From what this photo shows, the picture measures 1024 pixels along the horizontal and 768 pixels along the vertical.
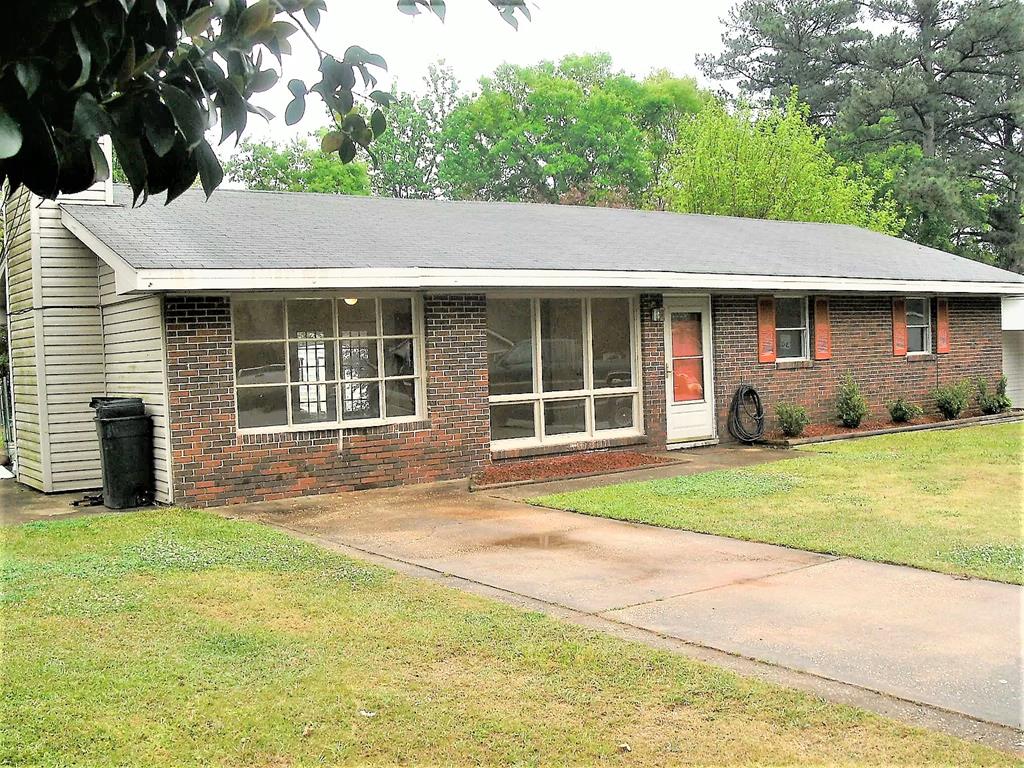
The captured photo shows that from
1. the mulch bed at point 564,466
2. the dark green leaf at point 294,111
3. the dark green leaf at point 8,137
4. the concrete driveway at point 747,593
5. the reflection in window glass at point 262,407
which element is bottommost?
the concrete driveway at point 747,593

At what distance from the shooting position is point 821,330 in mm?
17141

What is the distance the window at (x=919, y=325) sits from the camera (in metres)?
18.9

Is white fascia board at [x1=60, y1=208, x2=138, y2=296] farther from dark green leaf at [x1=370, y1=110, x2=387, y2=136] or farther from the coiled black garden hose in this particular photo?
the coiled black garden hose

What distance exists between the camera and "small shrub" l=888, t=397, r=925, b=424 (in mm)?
17781

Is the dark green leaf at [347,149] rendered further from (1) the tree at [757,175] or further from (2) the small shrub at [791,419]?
(1) the tree at [757,175]

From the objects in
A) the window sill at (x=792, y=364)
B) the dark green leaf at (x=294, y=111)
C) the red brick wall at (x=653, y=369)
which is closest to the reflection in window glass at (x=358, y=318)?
the red brick wall at (x=653, y=369)

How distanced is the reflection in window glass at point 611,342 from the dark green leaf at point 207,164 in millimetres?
12246

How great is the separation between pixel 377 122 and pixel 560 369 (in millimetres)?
11287

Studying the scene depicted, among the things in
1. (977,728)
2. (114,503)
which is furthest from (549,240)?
(977,728)

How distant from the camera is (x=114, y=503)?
11.3 metres

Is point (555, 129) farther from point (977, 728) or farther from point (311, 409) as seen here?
point (977, 728)

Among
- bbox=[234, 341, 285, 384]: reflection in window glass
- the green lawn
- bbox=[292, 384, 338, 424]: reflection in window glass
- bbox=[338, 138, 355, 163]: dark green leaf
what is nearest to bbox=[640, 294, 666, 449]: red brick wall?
the green lawn

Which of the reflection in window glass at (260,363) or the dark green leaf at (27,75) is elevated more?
the dark green leaf at (27,75)

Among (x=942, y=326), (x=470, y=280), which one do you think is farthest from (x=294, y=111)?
(x=942, y=326)
